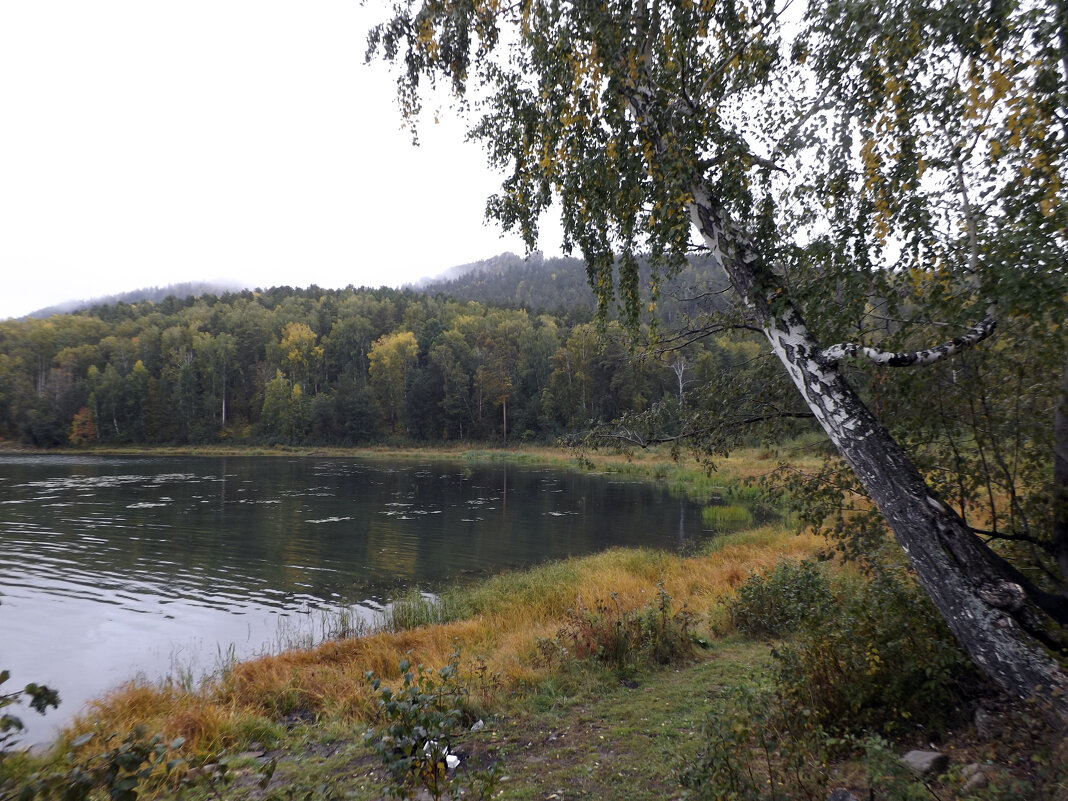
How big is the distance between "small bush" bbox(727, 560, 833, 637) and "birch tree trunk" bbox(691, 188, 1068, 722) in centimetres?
333

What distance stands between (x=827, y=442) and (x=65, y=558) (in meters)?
20.4

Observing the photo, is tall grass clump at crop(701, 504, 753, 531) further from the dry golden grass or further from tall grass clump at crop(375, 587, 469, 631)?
tall grass clump at crop(375, 587, 469, 631)

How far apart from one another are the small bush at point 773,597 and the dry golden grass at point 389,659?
Result: 1.10 meters

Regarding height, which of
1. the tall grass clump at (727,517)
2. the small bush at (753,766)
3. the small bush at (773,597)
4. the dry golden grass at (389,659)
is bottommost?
the tall grass clump at (727,517)

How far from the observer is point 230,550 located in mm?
18797

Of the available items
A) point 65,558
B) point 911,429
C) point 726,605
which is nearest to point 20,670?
point 65,558

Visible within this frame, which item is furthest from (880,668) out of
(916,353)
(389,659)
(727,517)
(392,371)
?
(392,371)

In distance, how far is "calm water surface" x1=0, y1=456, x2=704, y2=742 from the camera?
10.8 metres

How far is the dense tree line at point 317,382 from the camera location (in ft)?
254

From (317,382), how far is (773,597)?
92.5m

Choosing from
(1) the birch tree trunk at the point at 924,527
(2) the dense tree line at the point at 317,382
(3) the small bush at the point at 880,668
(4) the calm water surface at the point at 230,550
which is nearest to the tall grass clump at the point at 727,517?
(4) the calm water surface at the point at 230,550

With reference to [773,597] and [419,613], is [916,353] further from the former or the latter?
[419,613]

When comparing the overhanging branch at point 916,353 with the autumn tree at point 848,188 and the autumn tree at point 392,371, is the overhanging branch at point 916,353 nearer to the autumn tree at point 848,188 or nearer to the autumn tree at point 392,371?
the autumn tree at point 848,188

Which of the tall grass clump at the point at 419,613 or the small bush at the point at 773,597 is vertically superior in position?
the small bush at the point at 773,597
